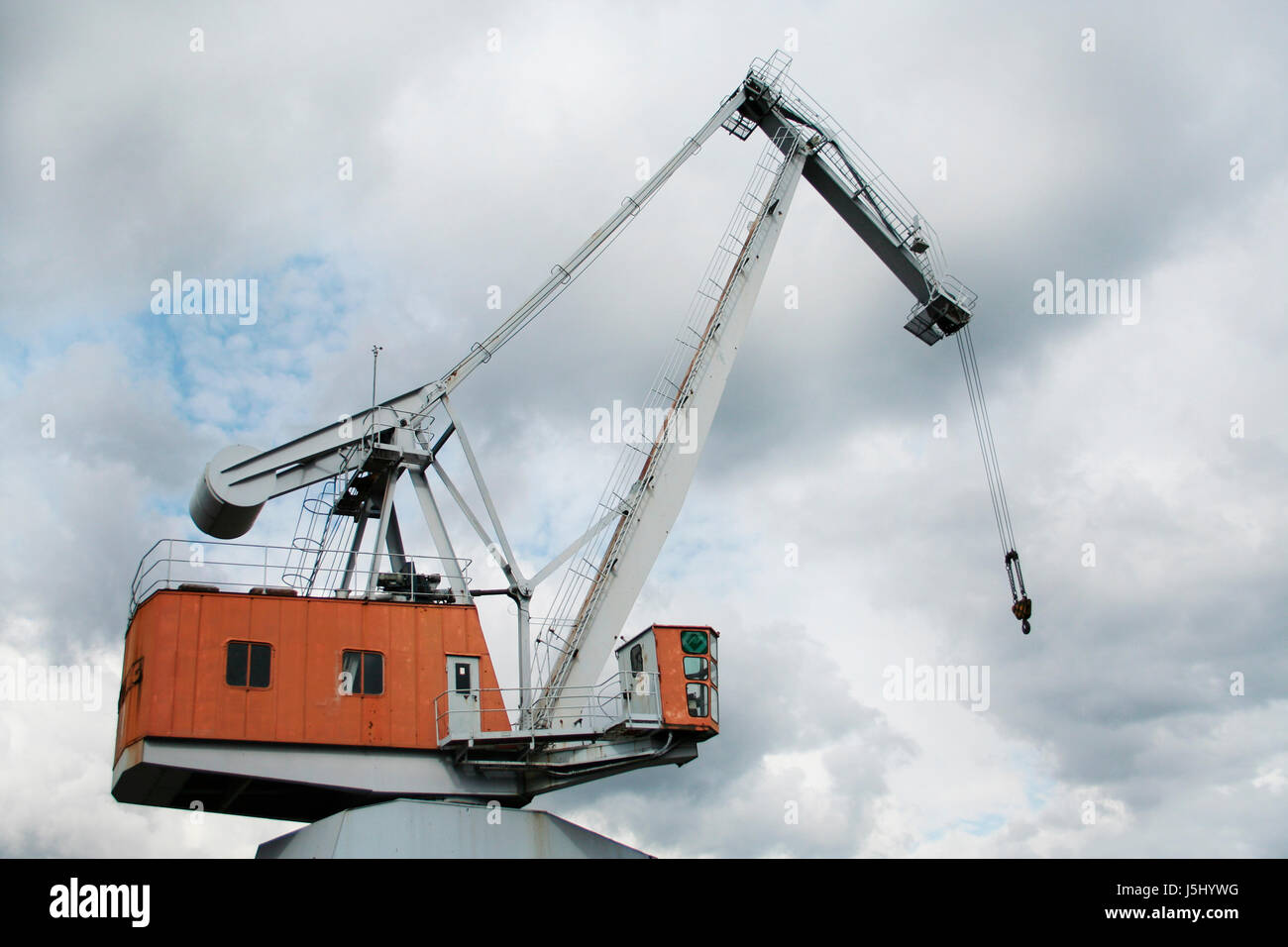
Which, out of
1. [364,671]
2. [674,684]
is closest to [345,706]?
[364,671]

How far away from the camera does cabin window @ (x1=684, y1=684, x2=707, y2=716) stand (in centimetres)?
2520

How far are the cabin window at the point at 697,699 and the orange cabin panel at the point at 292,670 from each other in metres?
4.19

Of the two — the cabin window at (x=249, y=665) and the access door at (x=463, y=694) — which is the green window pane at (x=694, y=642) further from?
the cabin window at (x=249, y=665)

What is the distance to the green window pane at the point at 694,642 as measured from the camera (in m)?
25.6

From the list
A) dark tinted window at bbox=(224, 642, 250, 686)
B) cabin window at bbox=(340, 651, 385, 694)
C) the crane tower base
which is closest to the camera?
the crane tower base

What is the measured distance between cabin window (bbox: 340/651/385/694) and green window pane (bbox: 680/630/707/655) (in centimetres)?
672

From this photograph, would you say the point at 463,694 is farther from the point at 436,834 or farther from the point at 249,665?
the point at 249,665

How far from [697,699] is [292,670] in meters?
8.83

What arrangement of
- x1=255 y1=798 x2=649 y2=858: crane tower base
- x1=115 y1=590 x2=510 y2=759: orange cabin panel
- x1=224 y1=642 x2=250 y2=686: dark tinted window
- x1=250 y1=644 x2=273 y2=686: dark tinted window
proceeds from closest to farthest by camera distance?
x1=115 y1=590 x2=510 y2=759: orange cabin panel < x1=255 y1=798 x2=649 y2=858: crane tower base < x1=224 y1=642 x2=250 y2=686: dark tinted window < x1=250 y1=644 x2=273 y2=686: dark tinted window

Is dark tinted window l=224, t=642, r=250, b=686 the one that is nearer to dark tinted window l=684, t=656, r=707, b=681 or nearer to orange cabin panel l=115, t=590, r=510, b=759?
orange cabin panel l=115, t=590, r=510, b=759

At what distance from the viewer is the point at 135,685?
23750 millimetres

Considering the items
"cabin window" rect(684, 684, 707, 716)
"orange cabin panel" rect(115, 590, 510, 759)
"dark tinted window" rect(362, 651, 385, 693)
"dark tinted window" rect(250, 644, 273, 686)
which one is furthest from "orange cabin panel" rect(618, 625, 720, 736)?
"dark tinted window" rect(250, 644, 273, 686)

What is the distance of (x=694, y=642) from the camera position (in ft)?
84.4
